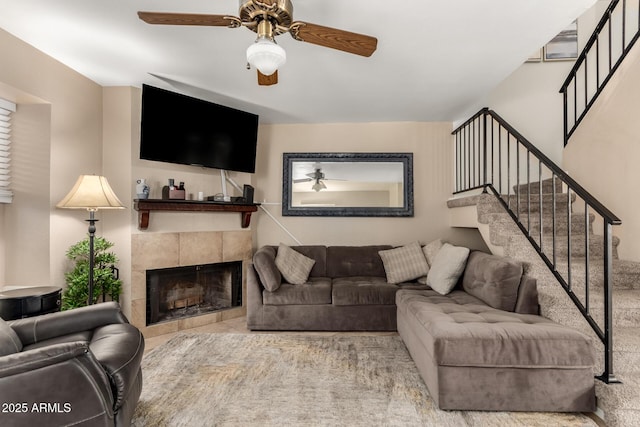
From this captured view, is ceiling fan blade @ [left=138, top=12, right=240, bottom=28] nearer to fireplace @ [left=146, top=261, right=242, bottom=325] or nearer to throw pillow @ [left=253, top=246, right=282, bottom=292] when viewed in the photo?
throw pillow @ [left=253, top=246, right=282, bottom=292]

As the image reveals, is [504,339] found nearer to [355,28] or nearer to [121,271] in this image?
[355,28]

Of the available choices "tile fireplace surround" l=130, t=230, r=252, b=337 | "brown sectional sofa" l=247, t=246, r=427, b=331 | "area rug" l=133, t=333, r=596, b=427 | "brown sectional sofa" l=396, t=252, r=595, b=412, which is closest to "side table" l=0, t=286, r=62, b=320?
"area rug" l=133, t=333, r=596, b=427

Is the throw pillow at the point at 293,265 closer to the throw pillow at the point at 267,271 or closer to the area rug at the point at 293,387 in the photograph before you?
the throw pillow at the point at 267,271

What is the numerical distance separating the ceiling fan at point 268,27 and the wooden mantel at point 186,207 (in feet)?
6.17

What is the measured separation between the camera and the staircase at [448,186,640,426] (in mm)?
1803

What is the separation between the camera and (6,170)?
2.64m

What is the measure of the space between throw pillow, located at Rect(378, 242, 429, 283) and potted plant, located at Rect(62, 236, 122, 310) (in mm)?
2693

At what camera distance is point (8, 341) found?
1.54m

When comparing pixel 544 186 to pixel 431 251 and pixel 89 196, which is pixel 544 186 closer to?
pixel 431 251

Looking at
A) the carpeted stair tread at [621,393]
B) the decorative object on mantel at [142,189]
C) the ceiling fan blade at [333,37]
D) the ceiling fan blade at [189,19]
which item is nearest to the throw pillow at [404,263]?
the carpeted stair tread at [621,393]

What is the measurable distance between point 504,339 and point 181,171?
10.9 ft

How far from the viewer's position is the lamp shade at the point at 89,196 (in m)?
2.58

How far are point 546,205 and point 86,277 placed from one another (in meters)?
4.29

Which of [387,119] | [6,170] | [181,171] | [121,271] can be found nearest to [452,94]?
[387,119]
